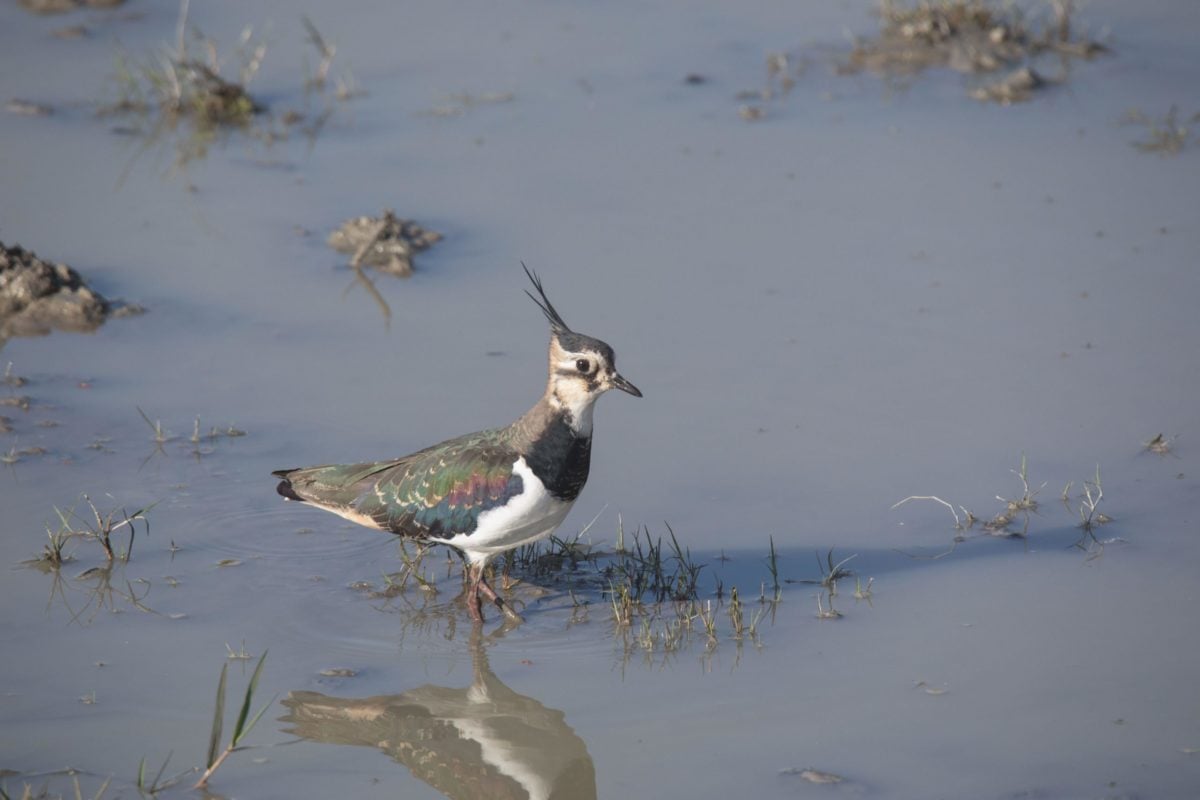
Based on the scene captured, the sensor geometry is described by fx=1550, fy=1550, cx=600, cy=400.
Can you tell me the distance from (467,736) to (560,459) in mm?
1371

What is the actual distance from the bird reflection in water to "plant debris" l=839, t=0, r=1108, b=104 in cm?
768

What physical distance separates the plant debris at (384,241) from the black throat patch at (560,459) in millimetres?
3331

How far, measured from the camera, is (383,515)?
7375 millimetres

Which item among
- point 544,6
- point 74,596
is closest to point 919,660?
point 74,596

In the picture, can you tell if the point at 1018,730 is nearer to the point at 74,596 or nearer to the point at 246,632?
the point at 246,632

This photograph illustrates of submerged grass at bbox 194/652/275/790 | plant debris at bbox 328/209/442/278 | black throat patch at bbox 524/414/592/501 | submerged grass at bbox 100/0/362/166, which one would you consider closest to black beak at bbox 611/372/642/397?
black throat patch at bbox 524/414/592/501

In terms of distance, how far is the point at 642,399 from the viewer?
29.4 feet

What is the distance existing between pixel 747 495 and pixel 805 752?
2.21m

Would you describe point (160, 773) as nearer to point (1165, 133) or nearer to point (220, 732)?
point (220, 732)

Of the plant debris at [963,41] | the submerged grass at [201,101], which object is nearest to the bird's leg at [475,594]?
the submerged grass at [201,101]

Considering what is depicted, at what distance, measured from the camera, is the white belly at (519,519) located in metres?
7.02

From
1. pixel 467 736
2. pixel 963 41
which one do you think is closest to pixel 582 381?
pixel 467 736

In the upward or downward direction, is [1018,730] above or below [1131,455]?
below

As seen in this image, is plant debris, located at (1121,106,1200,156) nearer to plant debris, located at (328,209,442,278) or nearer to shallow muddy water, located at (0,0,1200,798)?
shallow muddy water, located at (0,0,1200,798)
